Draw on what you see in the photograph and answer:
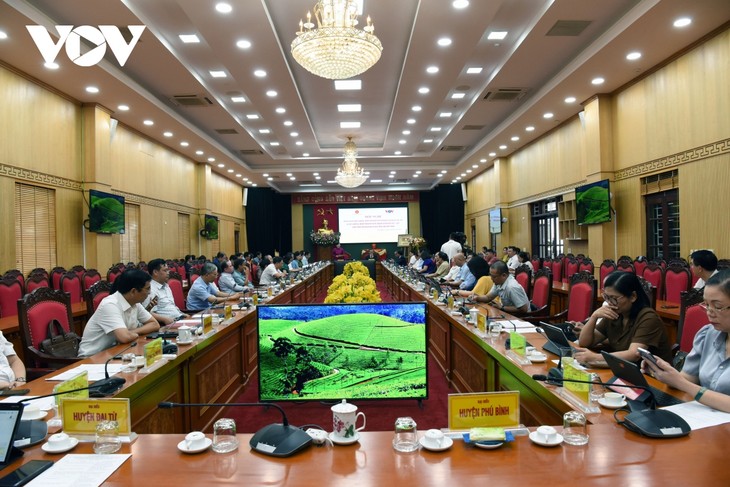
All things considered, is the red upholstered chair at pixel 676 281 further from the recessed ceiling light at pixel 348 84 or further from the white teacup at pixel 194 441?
the recessed ceiling light at pixel 348 84

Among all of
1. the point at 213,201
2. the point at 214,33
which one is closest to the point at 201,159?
the point at 213,201

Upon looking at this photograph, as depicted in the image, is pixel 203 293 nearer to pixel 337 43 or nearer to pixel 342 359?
pixel 337 43

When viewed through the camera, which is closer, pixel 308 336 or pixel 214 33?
pixel 308 336

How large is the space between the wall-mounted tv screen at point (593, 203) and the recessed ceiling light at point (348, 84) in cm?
456

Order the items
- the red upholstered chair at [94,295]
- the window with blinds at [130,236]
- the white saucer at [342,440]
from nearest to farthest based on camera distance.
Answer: the white saucer at [342,440] < the red upholstered chair at [94,295] < the window with blinds at [130,236]

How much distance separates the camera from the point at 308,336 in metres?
2.04

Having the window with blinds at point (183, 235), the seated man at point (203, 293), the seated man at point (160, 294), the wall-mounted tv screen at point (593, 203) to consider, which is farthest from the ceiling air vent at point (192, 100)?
the wall-mounted tv screen at point (593, 203)

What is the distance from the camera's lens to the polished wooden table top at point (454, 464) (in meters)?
1.18

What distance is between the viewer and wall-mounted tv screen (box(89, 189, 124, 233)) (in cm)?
844

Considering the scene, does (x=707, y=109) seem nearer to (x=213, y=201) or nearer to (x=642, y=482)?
(x=642, y=482)

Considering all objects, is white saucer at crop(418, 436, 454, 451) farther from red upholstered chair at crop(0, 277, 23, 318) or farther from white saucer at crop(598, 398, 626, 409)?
red upholstered chair at crop(0, 277, 23, 318)

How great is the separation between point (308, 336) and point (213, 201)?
14.3 m

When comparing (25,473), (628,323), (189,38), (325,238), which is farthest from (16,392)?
(325,238)

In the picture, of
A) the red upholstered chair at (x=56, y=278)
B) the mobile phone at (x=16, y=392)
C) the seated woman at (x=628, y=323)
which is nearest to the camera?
the mobile phone at (x=16, y=392)
